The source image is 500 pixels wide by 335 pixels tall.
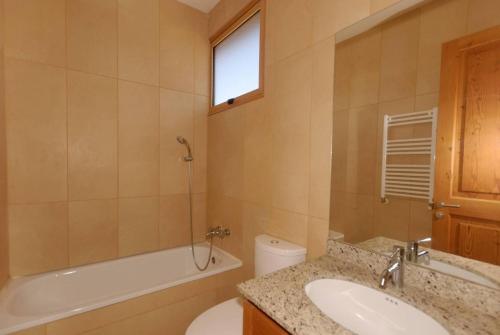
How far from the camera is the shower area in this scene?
1652 mm

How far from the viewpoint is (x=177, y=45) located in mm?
2264

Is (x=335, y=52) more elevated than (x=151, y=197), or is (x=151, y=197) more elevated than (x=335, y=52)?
(x=335, y=52)

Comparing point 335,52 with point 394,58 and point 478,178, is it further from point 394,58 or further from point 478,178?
point 478,178

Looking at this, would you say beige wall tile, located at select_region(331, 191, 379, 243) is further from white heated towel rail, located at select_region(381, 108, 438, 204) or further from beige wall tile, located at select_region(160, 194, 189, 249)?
beige wall tile, located at select_region(160, 194, 189, 249)

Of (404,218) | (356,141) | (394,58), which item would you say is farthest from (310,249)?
(394,58)

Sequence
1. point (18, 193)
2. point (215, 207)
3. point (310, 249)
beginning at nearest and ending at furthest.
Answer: point (310, 249) → point (18, 193) → point (215, 207)

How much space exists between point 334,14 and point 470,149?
2.96ft

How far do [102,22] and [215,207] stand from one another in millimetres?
1839

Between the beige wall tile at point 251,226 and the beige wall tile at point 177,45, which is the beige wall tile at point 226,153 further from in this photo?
the beige wall tile at point 177,45

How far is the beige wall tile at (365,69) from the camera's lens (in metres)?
1.10

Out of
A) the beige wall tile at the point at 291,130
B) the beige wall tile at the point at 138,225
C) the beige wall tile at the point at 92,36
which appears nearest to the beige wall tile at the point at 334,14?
Result: the beige wall tile at the point at 291,130

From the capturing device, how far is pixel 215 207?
7.74 feet

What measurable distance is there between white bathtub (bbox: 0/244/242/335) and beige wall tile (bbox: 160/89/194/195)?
665 mm

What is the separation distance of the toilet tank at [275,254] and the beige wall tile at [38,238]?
155 cm
